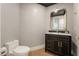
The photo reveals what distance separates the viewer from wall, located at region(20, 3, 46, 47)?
1.26 meters

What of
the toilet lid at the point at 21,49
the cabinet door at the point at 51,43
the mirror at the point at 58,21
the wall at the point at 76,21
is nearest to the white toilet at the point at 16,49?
the toilet lid at the point at 21,49

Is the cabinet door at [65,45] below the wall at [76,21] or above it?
below

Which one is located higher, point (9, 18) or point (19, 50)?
point (9, 18)

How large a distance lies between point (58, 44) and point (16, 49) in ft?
1.91

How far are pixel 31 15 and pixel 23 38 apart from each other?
34 cm

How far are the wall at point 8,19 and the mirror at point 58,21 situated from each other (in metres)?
0.49

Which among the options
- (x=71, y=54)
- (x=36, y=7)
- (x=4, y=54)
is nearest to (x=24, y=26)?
(x=36, y=7)

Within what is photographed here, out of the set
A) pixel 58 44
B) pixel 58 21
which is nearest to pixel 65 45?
pixel 58 44

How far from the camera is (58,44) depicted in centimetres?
130

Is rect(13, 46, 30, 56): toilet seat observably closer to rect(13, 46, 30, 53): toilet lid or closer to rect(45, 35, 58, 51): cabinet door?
rect(13, 46, 30, 53): toilet lid

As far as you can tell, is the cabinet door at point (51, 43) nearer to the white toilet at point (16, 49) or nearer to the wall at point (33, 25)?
the wall at point (33, 25)

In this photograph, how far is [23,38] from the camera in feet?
4.23

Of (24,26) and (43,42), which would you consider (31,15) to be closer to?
(24,26)

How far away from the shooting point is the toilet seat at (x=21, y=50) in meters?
1.24
